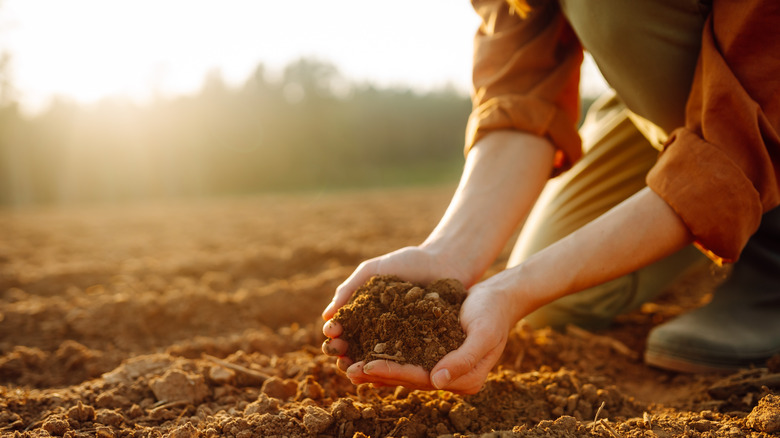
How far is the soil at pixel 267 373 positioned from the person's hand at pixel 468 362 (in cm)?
13

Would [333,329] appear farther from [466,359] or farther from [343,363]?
[466,359]

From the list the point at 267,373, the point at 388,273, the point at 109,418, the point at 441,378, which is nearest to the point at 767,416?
the point at 441,378

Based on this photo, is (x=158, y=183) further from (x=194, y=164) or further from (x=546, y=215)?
(x=546, y=215)

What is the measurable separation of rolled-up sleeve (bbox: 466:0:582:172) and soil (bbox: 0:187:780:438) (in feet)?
2.50

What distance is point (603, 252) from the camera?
1403mm

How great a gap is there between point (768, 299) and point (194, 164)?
19711 mm

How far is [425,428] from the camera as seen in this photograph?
4.36ft

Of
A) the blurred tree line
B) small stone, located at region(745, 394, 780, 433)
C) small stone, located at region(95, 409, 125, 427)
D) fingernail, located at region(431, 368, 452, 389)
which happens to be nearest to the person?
fingernail, located at region(431, 368, 452, 389)

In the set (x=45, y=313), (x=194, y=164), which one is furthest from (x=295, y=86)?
(x=45, y=313)

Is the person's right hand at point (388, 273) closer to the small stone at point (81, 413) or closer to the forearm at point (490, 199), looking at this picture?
the forearm at point (490, 199)

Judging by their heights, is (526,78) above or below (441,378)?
above

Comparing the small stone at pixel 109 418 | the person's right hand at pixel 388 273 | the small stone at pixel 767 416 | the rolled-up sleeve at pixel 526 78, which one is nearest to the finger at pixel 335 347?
the person's right hand at pixel 388 273

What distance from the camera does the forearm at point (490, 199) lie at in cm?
165

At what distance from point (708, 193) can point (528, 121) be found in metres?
0.62
